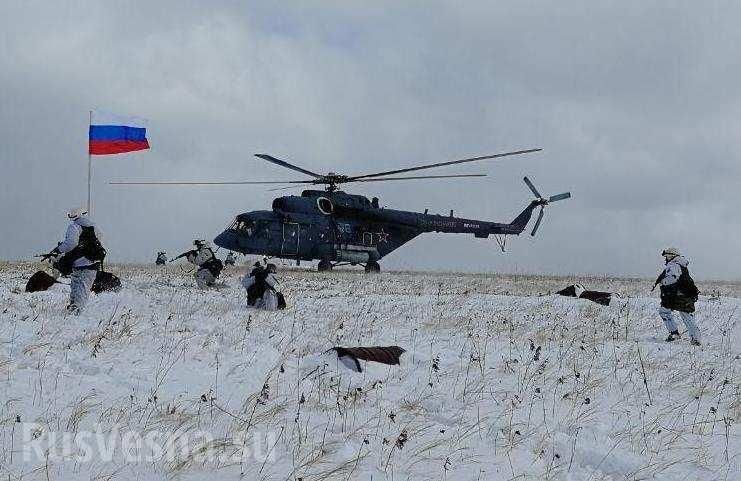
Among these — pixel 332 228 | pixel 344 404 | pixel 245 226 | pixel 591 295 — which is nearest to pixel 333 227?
pixel 332 228

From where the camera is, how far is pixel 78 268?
10086 millimetres

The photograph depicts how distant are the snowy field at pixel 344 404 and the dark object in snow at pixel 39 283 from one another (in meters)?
3.08

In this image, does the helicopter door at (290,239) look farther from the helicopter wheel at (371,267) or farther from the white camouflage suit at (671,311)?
the white camouflage suit at (671,311)

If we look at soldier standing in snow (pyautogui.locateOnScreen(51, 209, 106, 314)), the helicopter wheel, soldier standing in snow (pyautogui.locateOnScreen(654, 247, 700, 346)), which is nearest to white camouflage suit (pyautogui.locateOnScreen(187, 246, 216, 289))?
soldier standing in snow (pyautogui.locateOnScreen(51, 209, 106, 314))

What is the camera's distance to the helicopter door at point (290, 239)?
2547 centimetres

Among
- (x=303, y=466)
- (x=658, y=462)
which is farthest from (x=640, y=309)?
(x=303, y=466)

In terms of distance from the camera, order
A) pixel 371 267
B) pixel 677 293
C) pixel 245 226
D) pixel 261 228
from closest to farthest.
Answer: pixel 677 293
pixel 245 226
pixel 261 228
pixel 371 267

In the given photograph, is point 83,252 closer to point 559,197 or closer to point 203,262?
point 203,262

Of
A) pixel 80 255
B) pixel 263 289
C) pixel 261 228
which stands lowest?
pixel 263 289

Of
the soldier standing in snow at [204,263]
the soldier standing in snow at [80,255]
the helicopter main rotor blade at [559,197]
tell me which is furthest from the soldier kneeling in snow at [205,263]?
the helicopter main rotor blade at [559,197]

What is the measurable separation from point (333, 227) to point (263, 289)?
15.5 meters

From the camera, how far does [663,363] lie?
8.11 m

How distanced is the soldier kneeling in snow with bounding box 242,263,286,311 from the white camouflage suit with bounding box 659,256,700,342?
658cm

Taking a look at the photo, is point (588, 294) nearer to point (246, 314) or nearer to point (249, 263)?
point (246, 314)
